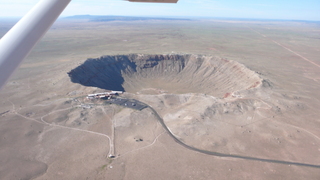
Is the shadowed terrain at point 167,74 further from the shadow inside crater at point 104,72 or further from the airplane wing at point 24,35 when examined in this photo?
the airplane wing at point 24,35

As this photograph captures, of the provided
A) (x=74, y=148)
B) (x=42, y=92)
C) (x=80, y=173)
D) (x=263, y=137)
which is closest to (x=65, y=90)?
(x=42, y=92)

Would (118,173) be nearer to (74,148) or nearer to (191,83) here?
(74,148)

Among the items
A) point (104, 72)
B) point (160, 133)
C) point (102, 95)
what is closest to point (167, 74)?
point (104, 72)

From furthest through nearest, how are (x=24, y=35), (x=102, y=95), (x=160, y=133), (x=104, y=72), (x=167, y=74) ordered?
1. (x=167, y=74)
2. (x=104, y=72)
3. (x=102, y=95)
4. (x=160, y=133)
5. (x=24, y=35)

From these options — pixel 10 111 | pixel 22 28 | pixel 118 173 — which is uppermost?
pixel 22 28

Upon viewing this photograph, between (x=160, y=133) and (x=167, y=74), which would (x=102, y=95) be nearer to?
(x=160, y=133)

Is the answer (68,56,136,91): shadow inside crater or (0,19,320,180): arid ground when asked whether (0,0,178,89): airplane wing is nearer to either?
(0,19,320,180): arid ground

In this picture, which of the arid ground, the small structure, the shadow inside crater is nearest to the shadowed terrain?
the shadow inside crater

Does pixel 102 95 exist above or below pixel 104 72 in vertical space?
below
